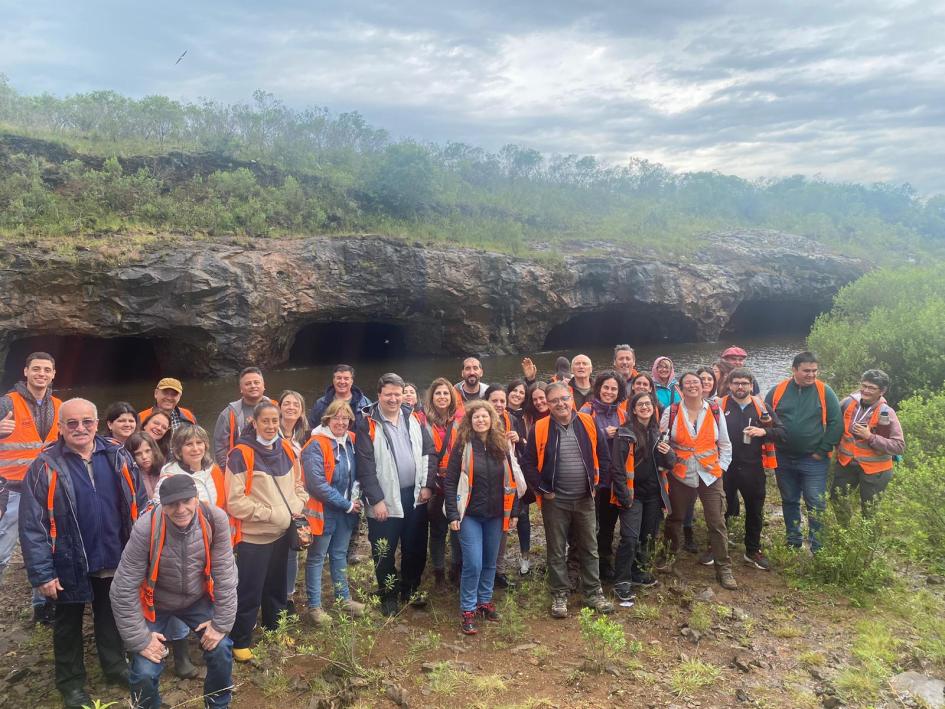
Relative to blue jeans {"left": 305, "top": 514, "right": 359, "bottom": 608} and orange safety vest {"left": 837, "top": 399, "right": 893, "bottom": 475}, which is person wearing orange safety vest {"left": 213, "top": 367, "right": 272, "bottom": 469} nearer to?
blue jeans {"left": 305, "top": 514, "right": 359, "bottom": 608}

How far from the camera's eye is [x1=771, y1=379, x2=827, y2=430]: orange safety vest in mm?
5129

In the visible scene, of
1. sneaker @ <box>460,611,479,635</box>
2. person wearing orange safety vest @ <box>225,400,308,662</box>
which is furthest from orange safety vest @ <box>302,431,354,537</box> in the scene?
sneaker @ <box>460,611,479,635</box>

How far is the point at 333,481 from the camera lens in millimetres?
4309

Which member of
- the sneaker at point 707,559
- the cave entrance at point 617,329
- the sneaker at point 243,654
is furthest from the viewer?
the cave entrance at point 617,329

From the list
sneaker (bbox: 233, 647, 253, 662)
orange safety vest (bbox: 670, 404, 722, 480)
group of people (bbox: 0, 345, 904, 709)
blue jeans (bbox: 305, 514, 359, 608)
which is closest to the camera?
group of people (bbox: 0, 345, 904, 709)

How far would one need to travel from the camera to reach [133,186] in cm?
2023

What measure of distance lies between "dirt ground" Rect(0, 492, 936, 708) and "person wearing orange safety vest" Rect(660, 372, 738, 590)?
41 centimetres

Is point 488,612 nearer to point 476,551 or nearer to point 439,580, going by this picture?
point 476,551

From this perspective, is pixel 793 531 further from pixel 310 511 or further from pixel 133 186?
pixel 133 186

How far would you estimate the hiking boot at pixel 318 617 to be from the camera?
426 cm

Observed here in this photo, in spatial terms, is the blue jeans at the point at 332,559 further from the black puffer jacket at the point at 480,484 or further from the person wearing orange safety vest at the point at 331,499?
the black puffer jacket at the point at 480,484

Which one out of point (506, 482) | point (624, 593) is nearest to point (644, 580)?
point (624, 593)

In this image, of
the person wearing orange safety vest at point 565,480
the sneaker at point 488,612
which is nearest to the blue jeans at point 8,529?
the sneaker at point 488,612

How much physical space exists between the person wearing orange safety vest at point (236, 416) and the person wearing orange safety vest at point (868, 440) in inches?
212
